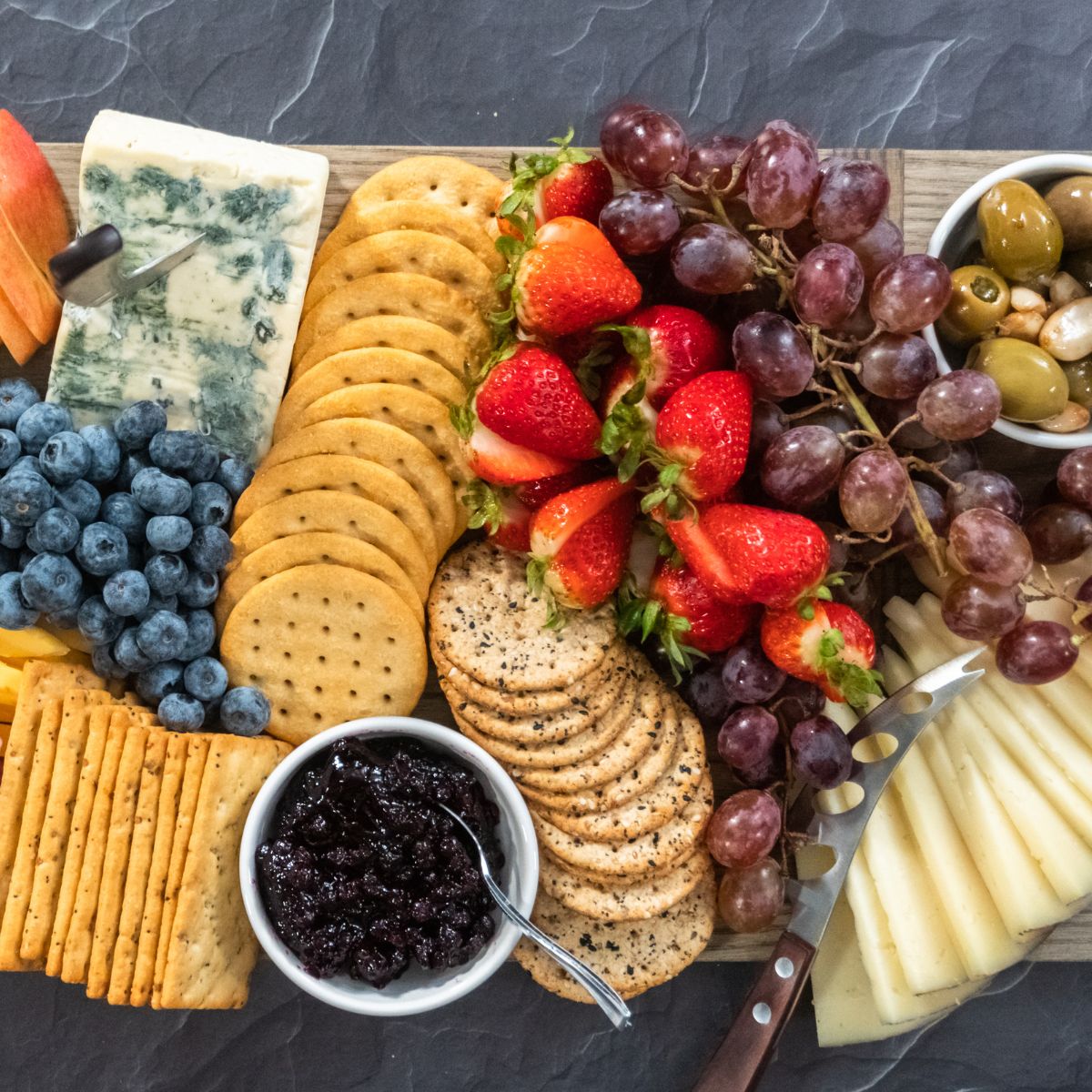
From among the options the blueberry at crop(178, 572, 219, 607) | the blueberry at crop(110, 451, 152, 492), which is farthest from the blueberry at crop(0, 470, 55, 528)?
the blueberry at crop(178, 572, 219, 607)

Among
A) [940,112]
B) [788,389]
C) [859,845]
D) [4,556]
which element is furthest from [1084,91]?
[4,556]

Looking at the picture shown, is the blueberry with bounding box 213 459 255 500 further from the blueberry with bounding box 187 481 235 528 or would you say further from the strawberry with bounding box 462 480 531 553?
the strawberry with bounding box 462 480 531 553

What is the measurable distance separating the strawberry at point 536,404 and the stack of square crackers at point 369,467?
148 millimetres

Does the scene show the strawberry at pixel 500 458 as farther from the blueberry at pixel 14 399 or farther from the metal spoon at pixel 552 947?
the blueberry at pixel 14 399

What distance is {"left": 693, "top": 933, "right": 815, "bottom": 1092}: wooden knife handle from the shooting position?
1533 millimetres

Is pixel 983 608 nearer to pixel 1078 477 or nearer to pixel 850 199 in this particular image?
pixel 1078 477

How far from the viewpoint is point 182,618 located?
5.07 ft

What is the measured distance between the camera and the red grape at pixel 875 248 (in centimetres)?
148

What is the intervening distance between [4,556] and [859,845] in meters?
1.32

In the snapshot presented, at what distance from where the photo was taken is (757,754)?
1.52 m

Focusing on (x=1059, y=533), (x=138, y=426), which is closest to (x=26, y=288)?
(x=138, y=426)

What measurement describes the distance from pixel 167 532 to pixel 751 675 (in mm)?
846

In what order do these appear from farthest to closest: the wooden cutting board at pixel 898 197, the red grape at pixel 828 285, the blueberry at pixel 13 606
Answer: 1. the wooden cutting board at pixel 898 197
2. the blueberry at pixel 13 606
3. the red grape at pixel 828 285

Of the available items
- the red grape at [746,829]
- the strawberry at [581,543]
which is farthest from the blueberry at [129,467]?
the red grape at [746,829]
